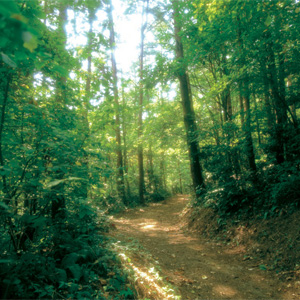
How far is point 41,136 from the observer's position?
3.33m

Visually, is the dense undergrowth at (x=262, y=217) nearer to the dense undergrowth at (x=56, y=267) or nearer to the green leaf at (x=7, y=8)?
the dense undergrowth at (x=56, y=267)

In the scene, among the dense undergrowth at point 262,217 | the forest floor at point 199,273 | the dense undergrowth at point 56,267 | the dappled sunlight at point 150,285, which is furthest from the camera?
the dense undergrowth at point 262,217

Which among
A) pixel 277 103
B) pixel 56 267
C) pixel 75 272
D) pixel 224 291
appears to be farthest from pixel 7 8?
pixel 277 103

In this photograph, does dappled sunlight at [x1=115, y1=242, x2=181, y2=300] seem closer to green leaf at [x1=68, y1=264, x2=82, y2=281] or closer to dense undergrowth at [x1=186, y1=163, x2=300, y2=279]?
green leaf at [x1=68, y1=264, x2=82, y2=281]

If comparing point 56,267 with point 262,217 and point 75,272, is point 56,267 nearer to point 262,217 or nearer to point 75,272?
point 75,272

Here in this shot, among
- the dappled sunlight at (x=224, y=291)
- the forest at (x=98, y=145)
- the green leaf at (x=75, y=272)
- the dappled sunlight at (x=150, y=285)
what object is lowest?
the dappled sunlight at (x=224, y=291)

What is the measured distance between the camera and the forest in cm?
276

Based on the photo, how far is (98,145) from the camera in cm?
479

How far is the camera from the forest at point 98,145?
276 centimetres

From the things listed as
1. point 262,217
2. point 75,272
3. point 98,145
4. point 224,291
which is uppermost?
point 98,145

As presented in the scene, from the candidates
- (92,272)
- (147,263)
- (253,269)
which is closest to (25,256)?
(92,272)

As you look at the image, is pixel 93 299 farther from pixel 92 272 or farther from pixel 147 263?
pixel 147 263

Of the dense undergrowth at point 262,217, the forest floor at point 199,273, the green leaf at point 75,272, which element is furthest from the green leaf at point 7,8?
the dense undergrowth at point 262,217

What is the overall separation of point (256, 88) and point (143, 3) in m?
12.1
